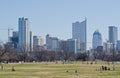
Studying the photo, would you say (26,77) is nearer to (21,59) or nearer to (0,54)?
(0,54)

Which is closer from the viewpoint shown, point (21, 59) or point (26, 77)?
point (26, 77)

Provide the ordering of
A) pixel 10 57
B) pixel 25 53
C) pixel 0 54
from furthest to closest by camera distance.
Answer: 1. pixel 25 53
2. pixel 10 57
3. pixel 0 54

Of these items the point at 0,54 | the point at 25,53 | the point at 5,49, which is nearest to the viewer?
the point at 0,54

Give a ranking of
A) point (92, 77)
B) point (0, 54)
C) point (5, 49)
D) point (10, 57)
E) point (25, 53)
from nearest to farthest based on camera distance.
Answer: point (92, 77) < point (0, 54) < point (5, 49) < point (10, 57) < point (25, 53)

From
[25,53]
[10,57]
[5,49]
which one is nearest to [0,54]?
[5,49]

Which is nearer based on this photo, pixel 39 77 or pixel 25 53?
pixel 39 77

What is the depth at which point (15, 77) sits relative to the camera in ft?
175

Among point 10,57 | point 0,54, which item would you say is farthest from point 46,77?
point 10,57

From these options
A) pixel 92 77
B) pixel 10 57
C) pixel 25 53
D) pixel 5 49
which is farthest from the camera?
pixel 25 53

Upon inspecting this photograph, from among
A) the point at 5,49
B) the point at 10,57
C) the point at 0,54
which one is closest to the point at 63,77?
the point at 0,54

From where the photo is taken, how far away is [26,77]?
53312 millimetres

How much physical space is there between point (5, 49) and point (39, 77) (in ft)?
326

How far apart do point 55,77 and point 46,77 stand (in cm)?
124

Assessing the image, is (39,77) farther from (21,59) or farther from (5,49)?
(21,59)
